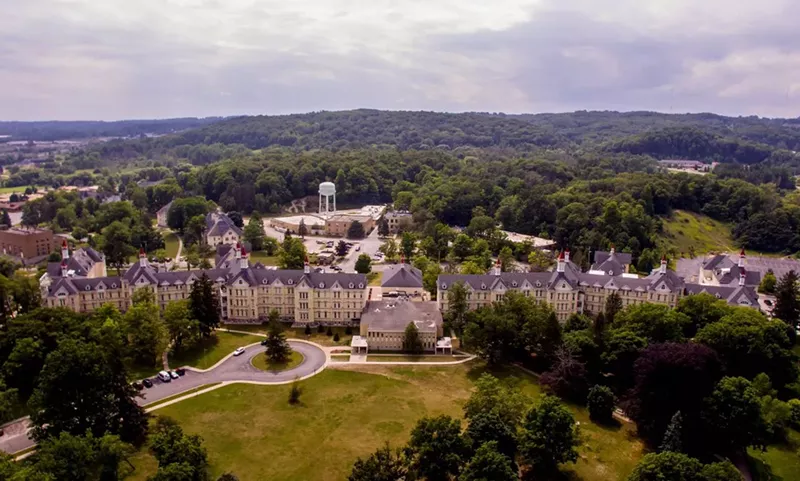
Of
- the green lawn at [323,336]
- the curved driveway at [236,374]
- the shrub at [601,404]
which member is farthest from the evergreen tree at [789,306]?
the curved driveway at [236,374]

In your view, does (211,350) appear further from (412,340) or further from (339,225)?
(339,225)

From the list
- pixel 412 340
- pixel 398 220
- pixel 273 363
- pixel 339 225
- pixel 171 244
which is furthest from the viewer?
pixel 398 220

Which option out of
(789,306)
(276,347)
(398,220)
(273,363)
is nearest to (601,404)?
(789,306)

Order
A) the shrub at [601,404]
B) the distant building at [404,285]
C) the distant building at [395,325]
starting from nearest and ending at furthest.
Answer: the shrub at [601,404] < the distant building at [395,325] < the distant building at [404,285]

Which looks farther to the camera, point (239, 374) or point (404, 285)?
point (404, 285)

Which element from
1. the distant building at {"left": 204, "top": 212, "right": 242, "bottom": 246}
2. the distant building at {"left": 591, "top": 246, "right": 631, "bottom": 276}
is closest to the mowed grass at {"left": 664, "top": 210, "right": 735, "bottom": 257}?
the distant building at {"left": 591, "top": 246, "right": 631, "bottom": 276}

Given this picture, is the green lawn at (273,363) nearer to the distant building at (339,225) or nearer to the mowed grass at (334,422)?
the mowed grass at (334,422)
